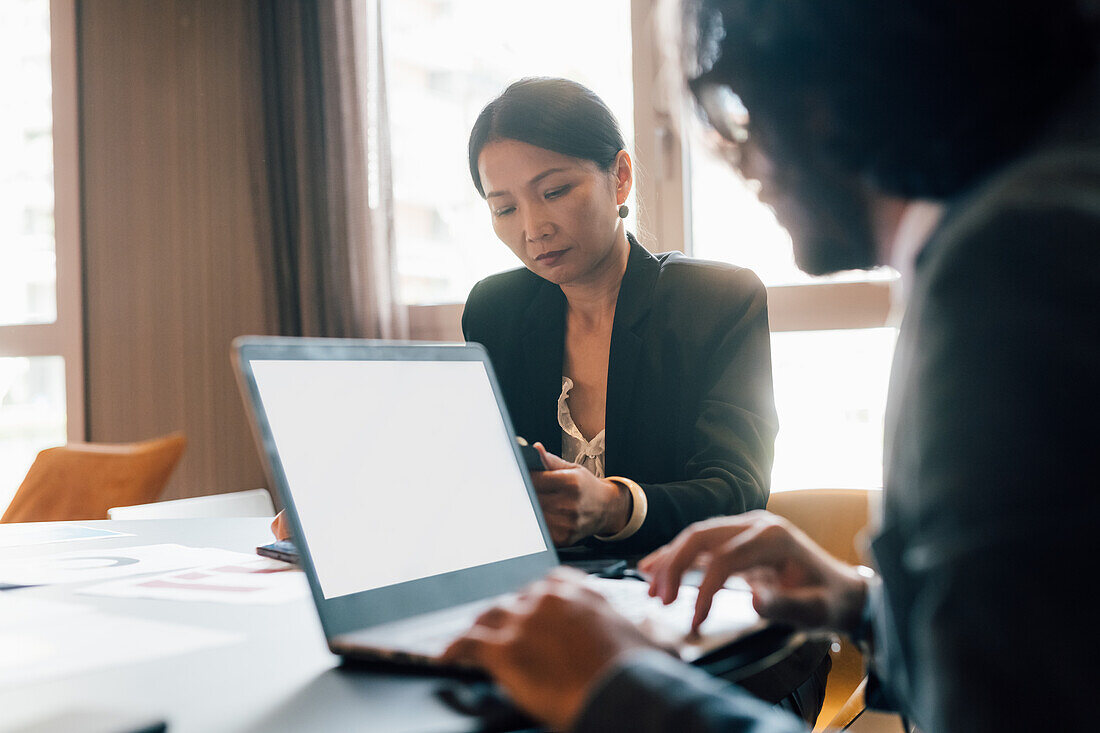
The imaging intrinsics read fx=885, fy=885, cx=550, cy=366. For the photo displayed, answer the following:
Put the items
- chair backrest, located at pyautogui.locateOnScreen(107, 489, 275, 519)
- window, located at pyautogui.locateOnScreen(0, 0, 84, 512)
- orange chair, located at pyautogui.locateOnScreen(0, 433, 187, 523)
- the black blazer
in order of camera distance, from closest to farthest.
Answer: the black blazer < chair backrest, located at pyautogui.locateOnScreen(107, 489, 275, 519) < orange chair, located at pyautogui.locateOnScreen(0, 433, 187, 523) < window, located at pyautogui.locateOnScreen(0, 0, 84, 512)

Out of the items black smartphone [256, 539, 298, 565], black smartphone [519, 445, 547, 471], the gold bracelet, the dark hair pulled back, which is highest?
the dark hair pulled back

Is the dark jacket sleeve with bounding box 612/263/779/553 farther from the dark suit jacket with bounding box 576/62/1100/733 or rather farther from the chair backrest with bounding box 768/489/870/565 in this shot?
the dark suit jacket with bounding box 576/62/1100/733

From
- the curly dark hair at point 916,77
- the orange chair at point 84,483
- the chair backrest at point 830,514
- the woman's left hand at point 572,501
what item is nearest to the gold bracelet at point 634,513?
the woman's left hand at point 572,501

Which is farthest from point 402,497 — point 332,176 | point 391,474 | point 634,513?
point 332,176

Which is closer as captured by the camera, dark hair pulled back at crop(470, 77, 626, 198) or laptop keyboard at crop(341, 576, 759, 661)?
laptop keyboard at crop(341, 576, 759, 661)

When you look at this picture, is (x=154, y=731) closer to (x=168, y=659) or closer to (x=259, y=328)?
(x=168, y=659)

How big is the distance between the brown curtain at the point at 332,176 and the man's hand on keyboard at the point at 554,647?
8.47 ft

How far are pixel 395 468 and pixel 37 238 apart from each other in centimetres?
348

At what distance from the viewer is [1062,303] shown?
398mm

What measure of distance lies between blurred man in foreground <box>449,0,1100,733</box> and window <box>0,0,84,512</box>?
344 centimetres

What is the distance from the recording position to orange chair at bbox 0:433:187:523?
224 centimetres

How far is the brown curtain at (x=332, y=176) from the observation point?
10.1ft

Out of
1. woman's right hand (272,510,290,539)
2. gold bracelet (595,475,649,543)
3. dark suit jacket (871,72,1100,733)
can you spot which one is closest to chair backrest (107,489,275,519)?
woman's right hand (272,510,290,539)

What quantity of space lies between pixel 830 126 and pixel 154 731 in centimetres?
54
